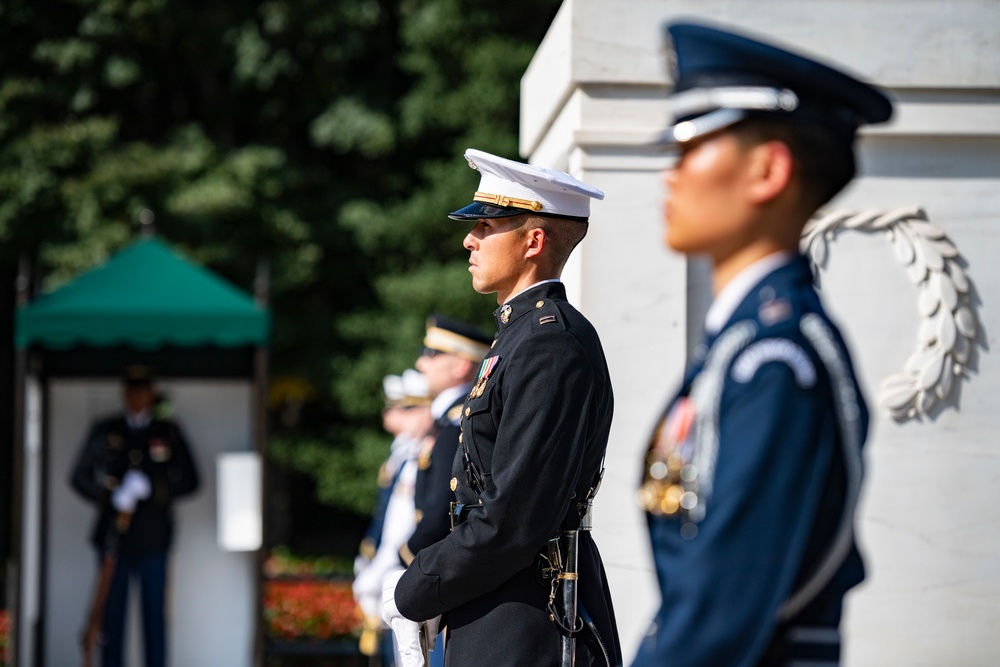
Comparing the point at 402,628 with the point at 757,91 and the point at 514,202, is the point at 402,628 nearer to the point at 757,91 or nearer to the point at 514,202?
the point at 514,202

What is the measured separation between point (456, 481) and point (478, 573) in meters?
0.29

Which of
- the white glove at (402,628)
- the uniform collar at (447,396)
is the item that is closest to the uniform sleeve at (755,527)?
the white glove at (402,628)

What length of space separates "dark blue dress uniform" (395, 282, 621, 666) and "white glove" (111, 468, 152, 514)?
18.4 ft

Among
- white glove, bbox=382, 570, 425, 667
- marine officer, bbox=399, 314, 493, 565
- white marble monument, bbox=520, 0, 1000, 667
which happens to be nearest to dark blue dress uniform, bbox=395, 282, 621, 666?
white glove, bbox=382, 570, 425, 667

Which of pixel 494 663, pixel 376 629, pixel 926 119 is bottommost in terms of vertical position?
pixel 376 629

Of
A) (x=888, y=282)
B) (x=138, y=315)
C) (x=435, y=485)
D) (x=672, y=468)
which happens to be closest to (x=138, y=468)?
(x=138, y=315)

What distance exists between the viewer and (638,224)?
4375mm

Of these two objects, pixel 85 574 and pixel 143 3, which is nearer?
pixel 85 574

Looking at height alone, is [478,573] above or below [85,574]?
above

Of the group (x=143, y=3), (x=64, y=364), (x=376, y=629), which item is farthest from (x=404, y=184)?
(x=376, y=629)

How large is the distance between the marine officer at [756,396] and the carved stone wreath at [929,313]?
2.56m

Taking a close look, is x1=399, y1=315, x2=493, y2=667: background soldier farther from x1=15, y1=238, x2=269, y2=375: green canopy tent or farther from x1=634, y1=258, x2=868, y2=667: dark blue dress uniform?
x1=15, y1=238, x2=269, y2=375: green canopy tent

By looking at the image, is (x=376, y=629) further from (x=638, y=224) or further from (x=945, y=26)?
(x=945, y=26)

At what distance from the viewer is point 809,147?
186 cm
